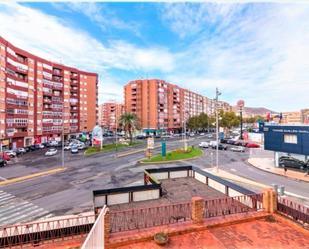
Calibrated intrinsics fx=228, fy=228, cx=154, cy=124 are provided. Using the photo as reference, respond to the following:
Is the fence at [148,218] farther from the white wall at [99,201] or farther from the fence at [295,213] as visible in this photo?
the fence at [295,213]

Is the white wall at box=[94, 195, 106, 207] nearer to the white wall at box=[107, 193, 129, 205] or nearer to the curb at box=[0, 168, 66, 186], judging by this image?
the white wall at box=[107, 193, 129, 205]

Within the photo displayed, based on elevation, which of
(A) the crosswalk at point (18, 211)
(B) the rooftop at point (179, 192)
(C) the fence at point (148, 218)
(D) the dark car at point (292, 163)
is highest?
(C) the fence at point (148, 218)

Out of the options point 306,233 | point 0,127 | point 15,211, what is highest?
point 0,127

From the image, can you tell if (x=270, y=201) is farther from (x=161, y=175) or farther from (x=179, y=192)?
(x=161, y=175)

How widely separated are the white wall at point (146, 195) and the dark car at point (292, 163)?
78.6 ft

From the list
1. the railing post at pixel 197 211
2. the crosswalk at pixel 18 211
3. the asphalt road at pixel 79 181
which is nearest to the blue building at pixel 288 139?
the asphalt road at pixel 79 181

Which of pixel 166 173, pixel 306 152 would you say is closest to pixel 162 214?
pixel 166 173

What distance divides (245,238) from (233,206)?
9.31 feet

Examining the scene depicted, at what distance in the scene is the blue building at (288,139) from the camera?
2858cm

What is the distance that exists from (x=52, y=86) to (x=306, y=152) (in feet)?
233

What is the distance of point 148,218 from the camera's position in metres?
10.8

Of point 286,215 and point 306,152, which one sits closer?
point 286,215

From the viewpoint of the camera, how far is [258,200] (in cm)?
1188

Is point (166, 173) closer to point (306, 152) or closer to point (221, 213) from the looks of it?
point (221, 213)
